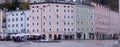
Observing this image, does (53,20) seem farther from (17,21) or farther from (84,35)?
(17,21)

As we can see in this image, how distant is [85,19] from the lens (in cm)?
10138

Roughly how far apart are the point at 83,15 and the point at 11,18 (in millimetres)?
20300

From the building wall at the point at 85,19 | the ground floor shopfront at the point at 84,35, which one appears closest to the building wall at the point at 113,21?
the building wall at the point at 85,19

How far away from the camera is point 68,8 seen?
96.5m

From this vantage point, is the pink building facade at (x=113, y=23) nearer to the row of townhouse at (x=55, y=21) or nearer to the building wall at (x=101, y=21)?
the building wall at (x=101, y=21)

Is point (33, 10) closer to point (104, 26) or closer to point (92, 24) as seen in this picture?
point (92, 24)

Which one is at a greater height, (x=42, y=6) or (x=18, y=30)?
(x=42, y=6)

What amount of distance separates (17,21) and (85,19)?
62.6ft

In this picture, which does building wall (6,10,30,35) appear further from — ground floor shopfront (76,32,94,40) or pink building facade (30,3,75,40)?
ground floor shopfront (76,32,94,40)

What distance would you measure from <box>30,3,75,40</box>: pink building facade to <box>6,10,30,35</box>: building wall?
7.56 ft

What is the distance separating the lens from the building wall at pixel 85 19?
97.9 m

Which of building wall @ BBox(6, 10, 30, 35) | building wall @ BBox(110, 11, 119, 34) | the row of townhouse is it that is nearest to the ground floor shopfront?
the row of townhouse

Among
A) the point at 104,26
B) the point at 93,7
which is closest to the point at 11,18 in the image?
the point at 93,7

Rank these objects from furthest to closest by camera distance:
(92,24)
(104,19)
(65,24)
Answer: (104,19) → (92,24) → (65,24)
